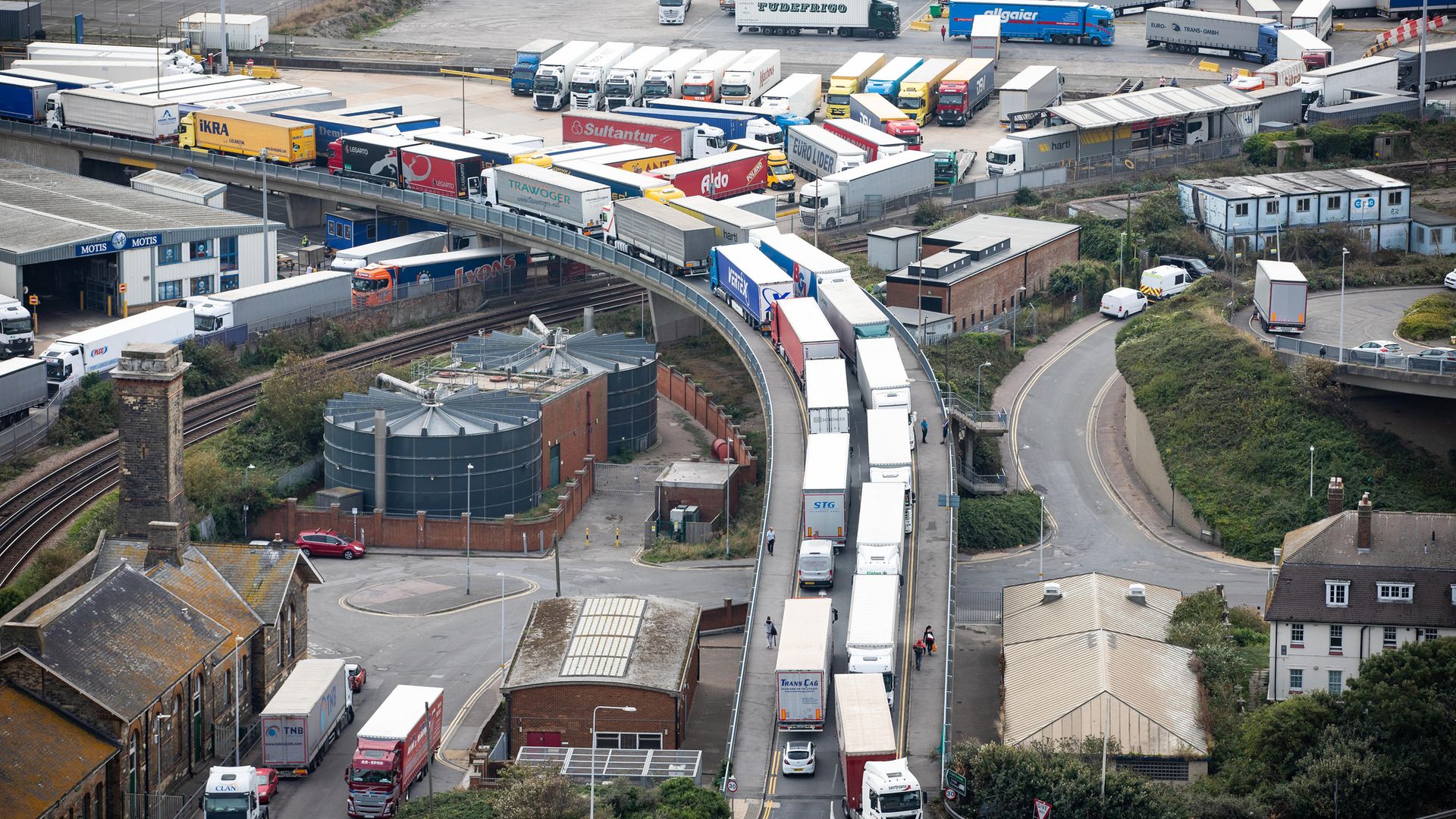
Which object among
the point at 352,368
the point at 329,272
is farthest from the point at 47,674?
the point at 329,272

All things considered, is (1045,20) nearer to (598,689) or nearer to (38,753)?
(598,689)

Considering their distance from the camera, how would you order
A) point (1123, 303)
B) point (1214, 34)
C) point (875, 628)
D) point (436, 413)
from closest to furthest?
1. point (875, 628)
2. point (436, 413)
3. point (1123, 303)
4. point (1214, 34)

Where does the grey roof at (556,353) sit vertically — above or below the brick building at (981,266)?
below

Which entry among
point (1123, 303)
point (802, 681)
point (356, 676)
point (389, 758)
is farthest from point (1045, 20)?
point (389, 758)

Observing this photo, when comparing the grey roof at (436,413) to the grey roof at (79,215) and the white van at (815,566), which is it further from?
the grey roof at (79,215)

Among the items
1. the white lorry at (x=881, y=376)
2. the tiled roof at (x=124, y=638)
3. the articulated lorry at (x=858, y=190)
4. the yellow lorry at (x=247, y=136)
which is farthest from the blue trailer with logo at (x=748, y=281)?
the tiled roof at (x=124, y=638)

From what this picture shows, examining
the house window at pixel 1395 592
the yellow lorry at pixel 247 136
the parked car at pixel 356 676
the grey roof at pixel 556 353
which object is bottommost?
the parked car at pixel 356 676
